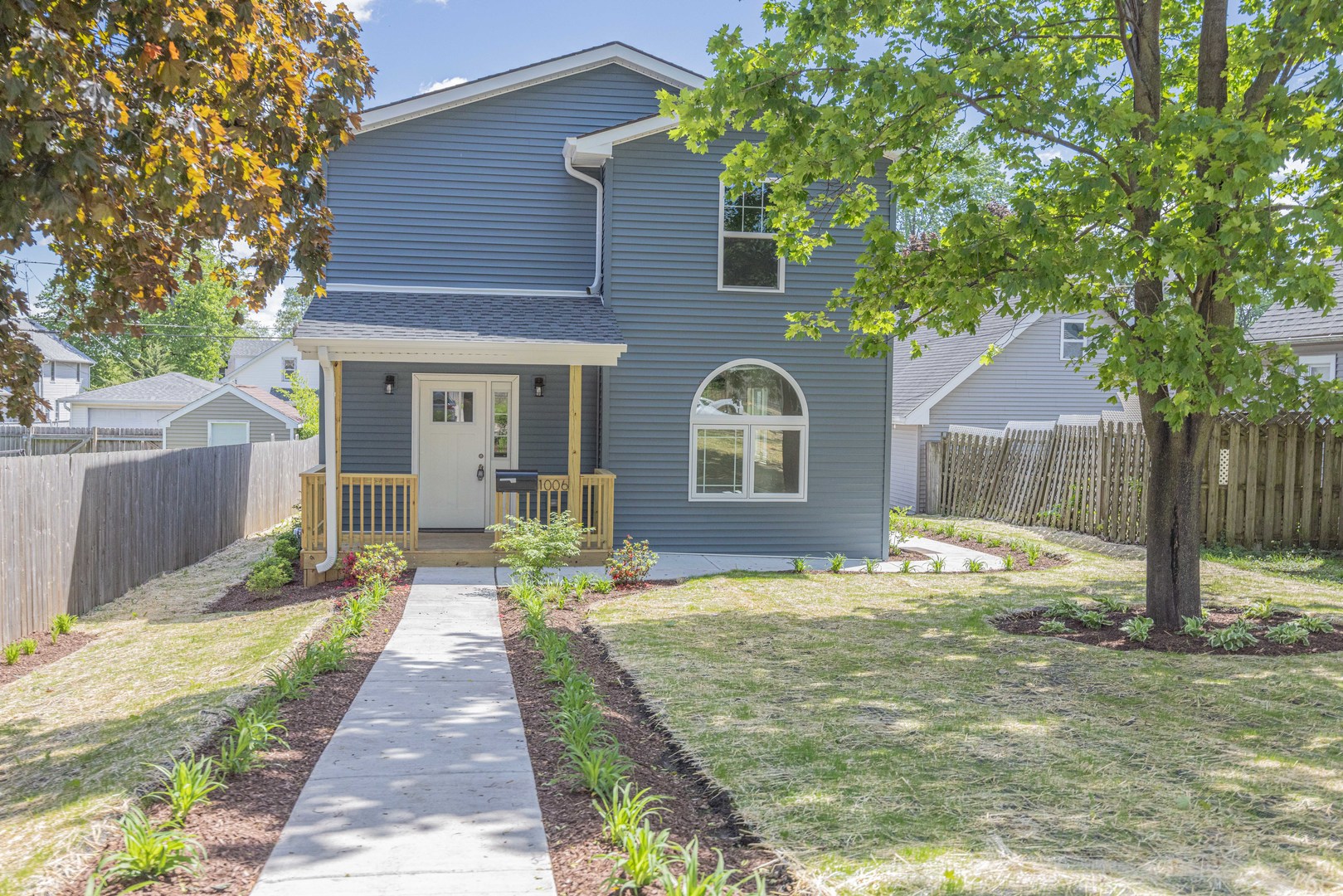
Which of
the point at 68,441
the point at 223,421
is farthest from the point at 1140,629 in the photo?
the point at 223,421

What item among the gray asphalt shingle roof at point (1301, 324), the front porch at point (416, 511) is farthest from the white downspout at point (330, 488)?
the gray asphalt shingle roof at point (1301, 324)

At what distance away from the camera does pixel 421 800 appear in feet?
14.8

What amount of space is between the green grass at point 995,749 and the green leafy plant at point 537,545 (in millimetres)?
1236

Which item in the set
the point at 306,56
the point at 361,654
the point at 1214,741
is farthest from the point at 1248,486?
the point at 306,56

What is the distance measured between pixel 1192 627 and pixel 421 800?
6453 mm

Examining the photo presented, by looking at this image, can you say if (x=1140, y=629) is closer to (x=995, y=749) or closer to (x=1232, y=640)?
(x=1232, y=640)

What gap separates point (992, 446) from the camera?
19375mm

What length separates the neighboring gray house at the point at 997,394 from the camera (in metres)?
22.0

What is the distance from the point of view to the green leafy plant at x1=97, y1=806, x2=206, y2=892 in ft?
11.8

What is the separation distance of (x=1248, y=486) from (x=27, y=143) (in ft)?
47.1

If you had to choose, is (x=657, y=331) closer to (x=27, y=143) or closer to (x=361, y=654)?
(x=361, y=654)

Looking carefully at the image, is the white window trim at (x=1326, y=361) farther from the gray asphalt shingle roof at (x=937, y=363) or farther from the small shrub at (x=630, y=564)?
the small shrub at (x=630, y=564)

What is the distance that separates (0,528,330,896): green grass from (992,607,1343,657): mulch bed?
627 cm

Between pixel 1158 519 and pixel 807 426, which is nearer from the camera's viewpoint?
pixel 1158 519
